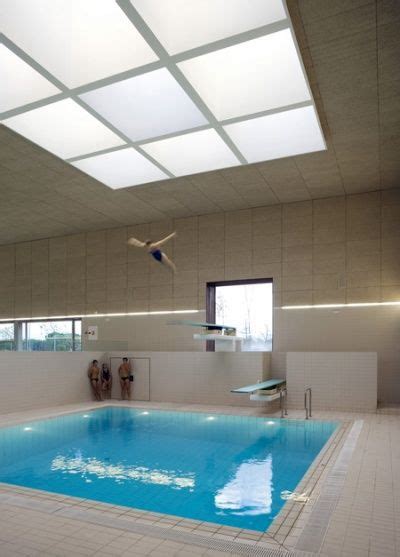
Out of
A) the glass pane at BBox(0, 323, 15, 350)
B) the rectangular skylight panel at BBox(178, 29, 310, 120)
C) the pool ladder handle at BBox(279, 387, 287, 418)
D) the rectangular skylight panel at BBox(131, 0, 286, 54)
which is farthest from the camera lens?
the glass pane at BBox(0, 323, 15, 350)

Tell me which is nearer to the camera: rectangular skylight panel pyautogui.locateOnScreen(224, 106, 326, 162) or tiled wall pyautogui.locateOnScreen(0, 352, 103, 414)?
rectangular skylight panel pyautogui.locateOnScreen(224, 106, 326, 162)

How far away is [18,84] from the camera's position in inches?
258

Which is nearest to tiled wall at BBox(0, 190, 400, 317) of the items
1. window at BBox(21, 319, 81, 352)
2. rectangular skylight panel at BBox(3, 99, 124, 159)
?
window at BBox(21, 319, 81, 352)

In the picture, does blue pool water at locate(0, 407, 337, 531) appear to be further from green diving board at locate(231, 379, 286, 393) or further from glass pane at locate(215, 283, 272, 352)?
glass pane at locate(215, 283, 272, 352)

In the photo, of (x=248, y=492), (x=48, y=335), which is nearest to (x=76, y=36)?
(x=248, y=492)

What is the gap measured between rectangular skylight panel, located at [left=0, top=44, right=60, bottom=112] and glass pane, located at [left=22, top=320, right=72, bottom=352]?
972 centimetres

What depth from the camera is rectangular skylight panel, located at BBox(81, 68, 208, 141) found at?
21.7ft

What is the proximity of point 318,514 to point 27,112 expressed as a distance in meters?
6.94

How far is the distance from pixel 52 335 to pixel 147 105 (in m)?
10.7

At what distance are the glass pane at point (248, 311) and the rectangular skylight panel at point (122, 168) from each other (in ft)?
14.7

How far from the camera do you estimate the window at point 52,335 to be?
50.9 ft

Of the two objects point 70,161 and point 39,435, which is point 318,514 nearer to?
point 39,435

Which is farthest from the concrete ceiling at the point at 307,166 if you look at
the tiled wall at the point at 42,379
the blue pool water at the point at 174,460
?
the blue pool water at the point at 174,460

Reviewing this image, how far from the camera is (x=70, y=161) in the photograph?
930cm
